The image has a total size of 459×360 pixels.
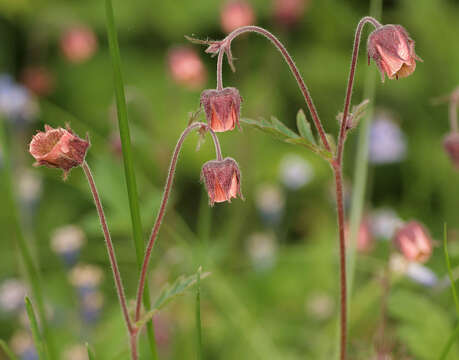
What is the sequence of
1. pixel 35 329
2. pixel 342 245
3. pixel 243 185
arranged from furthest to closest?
pixel 243 185
pixel 342 245
pixel 35 329

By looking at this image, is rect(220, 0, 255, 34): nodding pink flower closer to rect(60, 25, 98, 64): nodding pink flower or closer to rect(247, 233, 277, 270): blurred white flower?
rect(60, 25, 98, 64): nodding pink flower

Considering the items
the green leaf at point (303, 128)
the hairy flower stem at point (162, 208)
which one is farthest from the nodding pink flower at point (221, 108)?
the green leaf at point (303, 128)

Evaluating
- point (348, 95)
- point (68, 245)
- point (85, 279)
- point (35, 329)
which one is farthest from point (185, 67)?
point (35, 329)

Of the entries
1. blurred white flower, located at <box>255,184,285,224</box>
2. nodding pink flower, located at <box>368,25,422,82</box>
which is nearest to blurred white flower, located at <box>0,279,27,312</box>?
blurred white flower, located at <box>255,184,285,224</box>

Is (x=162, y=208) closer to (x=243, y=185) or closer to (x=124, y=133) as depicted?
(x=124, y=133)

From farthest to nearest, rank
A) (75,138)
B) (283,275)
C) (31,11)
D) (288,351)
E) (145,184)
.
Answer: (31,11)
(145,184)
(283,275)
(288,351)
(75,138)

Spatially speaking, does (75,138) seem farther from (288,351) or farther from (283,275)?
(283,275)

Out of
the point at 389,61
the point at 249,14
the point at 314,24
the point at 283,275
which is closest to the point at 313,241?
the point at 283,275
